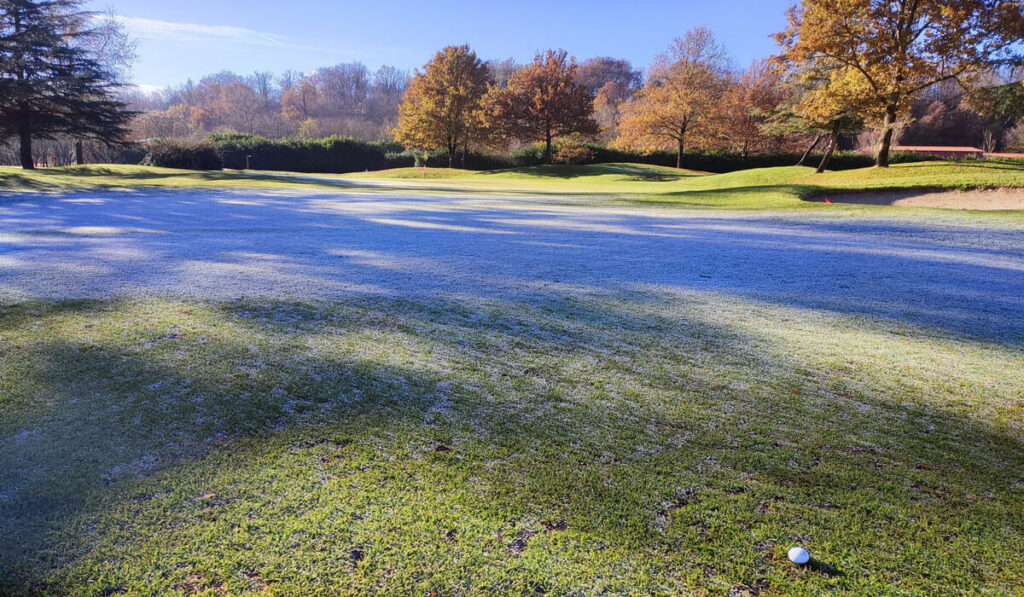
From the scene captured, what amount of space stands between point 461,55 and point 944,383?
38.0 meters

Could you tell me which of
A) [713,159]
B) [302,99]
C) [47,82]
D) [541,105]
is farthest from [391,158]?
[302,99]

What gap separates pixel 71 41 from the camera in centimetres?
2867

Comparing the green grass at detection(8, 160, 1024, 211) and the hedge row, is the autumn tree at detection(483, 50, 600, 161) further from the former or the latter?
the green grass at detection(8, 160, 1024, 211)

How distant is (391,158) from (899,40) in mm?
34127

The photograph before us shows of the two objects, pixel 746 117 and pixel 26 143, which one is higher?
pixel 746 117

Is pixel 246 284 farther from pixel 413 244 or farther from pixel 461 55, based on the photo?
pixel 461 55

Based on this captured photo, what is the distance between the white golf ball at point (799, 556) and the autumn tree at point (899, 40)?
62.4ft

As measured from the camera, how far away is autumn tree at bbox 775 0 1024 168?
51.0 ft

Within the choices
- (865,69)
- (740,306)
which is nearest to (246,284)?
(740,306)

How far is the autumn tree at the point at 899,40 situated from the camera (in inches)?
611

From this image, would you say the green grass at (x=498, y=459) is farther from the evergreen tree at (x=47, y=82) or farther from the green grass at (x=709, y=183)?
the evergreen tree at (x=47, y=82)

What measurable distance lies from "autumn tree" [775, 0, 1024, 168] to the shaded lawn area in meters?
16.9

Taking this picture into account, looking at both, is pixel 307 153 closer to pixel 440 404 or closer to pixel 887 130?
pixel 887 130

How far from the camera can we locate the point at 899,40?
15.9 meters
